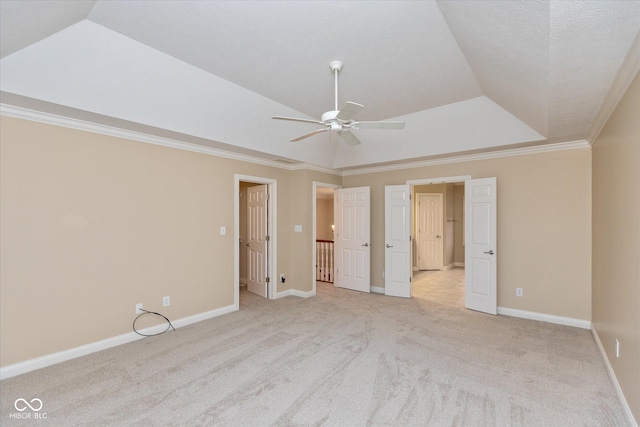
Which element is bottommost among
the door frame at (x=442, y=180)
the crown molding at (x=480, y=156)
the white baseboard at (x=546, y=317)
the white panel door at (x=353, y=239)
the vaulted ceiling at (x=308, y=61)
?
the white baseboard at (x=546, y=317)

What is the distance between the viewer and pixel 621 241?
238 centimetres

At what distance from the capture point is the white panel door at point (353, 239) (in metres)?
5.89

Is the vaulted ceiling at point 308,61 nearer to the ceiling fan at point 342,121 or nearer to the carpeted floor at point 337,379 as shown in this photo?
the ceiling fan at point 342,121

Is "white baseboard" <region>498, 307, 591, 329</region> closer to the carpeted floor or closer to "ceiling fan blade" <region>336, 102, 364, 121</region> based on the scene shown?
the carpeted floor

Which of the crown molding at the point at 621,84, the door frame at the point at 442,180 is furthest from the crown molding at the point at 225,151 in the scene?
the crown molding at the point at 621,84

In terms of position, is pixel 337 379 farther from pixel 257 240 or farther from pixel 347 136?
pixel 257 240

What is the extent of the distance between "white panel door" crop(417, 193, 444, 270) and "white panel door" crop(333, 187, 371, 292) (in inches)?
120

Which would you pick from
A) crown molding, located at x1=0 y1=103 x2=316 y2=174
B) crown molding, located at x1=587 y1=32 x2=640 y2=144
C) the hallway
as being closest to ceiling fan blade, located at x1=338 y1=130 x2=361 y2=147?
crown molding, located at x1=587 y1=32 x2=640 y2=144

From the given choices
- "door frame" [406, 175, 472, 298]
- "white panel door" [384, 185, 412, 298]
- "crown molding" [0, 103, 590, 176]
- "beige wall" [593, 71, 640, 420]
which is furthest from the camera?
"white panel door" [384, 185, 412, 298]

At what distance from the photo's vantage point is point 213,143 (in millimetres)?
4121

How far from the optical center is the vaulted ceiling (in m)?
1.86

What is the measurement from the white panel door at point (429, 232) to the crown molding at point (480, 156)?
294cm

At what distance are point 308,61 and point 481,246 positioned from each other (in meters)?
3.77

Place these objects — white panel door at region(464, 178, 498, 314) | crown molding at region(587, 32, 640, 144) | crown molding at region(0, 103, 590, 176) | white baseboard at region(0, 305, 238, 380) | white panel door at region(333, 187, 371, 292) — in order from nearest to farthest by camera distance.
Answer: crown molding at region(587, 32, 640, 144) → white baseboard at region(0, 305, 238, 380) → crown molding at region(0, 103, 590, 176) → white panel door at region(464, 178, 498, 314) → white panel door at region(333, 187, 371, 292)
